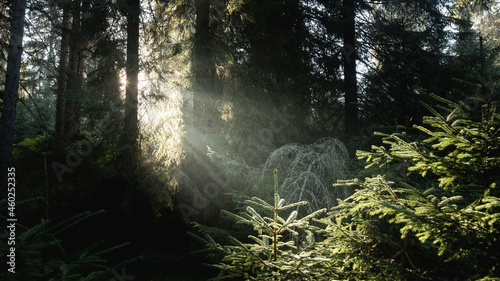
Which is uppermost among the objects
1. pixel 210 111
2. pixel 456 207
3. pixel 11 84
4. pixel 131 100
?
pixel 11 84

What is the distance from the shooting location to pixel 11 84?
559cm

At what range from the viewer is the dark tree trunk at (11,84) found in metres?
5.53

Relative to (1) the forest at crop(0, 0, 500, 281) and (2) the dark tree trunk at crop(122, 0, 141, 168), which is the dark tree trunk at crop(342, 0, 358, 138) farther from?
(2) the dark tree trunk at crop(122, 0, 141, 168)

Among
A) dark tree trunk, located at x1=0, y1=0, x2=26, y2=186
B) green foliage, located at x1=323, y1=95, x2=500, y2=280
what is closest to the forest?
dark tree trunk, located at x1=0, y1=0, x2=26, y2=186

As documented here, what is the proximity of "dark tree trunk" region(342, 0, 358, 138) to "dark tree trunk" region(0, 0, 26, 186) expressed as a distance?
787 centimetres

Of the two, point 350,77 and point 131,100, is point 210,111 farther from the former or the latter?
point 350,77

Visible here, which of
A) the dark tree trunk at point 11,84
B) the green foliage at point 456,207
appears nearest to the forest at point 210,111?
the dark tree trunk at point 11,84

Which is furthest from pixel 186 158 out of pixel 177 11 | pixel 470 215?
pixel 470 215

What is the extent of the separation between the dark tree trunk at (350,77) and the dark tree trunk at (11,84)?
25.8 feet

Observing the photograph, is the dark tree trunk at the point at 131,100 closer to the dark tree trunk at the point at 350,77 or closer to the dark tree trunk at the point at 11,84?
the dark tree trunk at the point at 11,84

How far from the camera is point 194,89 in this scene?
22.2ft

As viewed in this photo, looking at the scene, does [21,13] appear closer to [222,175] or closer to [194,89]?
[194,89]

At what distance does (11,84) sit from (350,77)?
27.1 feet

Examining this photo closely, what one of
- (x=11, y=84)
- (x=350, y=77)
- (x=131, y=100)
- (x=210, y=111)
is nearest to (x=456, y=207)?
(x=210, y=111)
